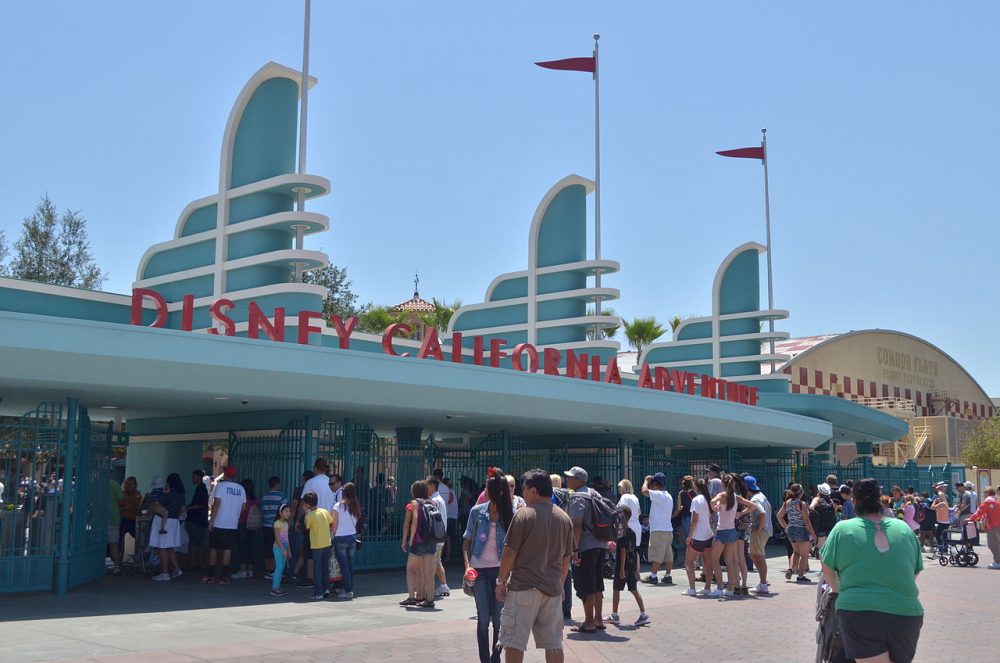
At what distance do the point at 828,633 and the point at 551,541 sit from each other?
2.01m

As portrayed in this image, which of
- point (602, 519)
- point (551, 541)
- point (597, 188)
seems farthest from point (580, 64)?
point (551, 541)

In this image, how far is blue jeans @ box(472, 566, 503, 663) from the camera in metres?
8.57

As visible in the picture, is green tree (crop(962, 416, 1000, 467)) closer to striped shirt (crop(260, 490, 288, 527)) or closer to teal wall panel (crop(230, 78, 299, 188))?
teal wall panel (crop(230, 78, 299, 188))

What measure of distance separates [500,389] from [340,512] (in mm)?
4423

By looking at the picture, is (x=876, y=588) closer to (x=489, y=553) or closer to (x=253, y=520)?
(x=489, y=553)

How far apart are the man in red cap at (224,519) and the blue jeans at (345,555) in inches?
89.5

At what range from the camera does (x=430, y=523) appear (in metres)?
12.9

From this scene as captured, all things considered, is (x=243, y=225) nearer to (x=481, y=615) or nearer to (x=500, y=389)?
(x=500, y=389)

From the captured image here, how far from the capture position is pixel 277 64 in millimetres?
18594

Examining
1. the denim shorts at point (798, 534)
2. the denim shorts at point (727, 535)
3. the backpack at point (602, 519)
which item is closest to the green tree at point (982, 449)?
the denim shorts at point (798, 534)

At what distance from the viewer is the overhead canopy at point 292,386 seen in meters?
12.8

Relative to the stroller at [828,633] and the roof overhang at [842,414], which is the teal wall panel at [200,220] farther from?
the roof overhang at [842,414]

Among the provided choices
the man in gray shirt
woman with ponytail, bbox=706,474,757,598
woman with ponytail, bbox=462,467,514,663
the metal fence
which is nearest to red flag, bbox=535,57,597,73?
woman with ponytail, bbox=706,474,757,598

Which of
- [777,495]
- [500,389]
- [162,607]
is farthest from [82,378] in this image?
[777,495]
